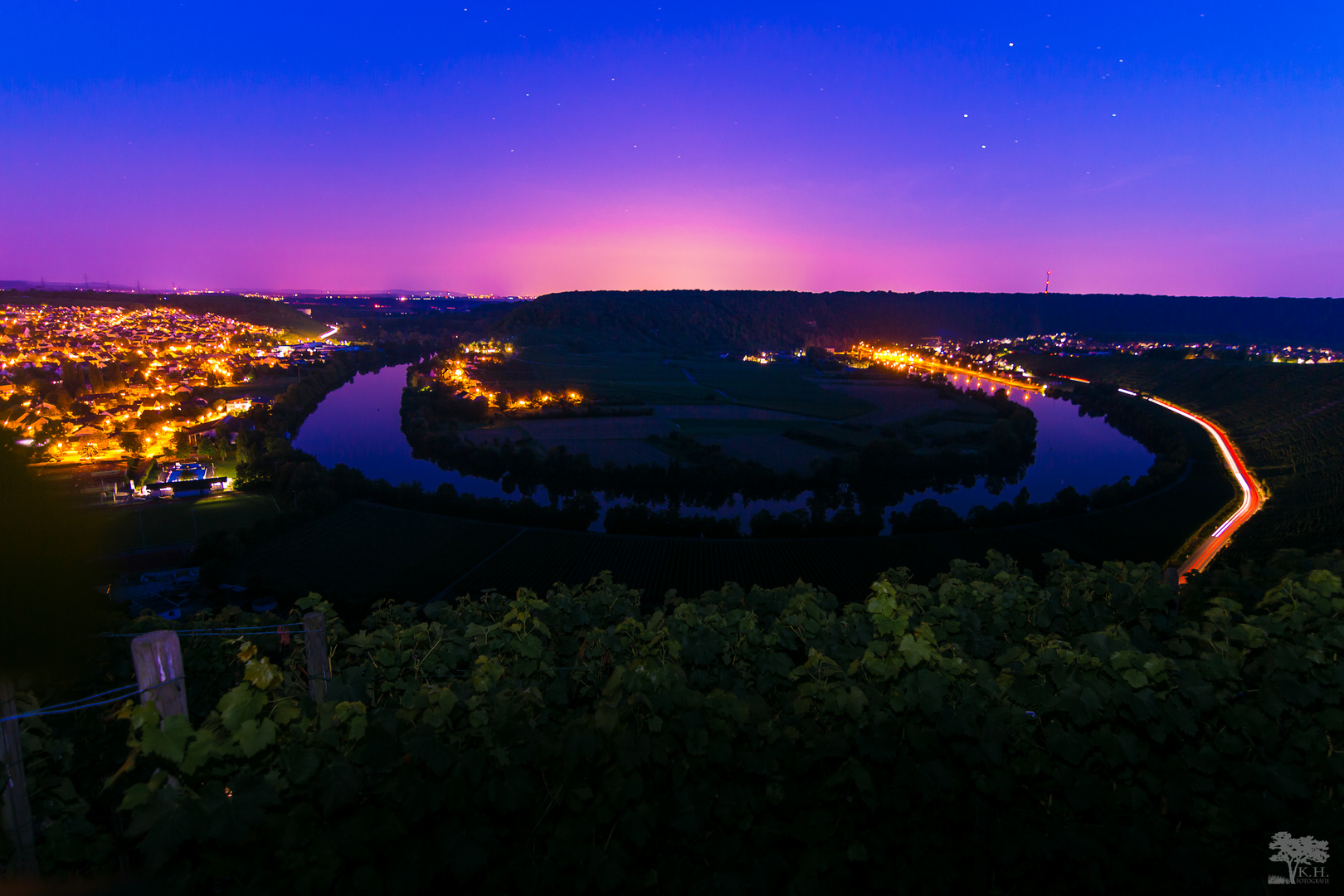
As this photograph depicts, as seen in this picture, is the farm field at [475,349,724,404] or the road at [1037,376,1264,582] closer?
the road at [1037,376,1264,582]

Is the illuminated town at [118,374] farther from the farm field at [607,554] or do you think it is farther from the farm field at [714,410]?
the farm field at [714,410]

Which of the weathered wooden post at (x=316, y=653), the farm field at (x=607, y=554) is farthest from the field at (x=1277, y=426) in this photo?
the weathered wooden post at (x=316, y=653)

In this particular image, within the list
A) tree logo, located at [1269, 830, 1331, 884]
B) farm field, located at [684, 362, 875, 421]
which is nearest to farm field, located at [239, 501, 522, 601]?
tree logo, located at [1269, 830, 1331, 884]

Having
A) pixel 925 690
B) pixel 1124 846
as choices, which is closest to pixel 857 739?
pixel 925 690

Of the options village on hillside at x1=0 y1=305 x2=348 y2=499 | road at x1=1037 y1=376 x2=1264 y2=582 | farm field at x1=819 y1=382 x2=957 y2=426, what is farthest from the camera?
farm field at x1=819 y1=382 x2=957 y2=426

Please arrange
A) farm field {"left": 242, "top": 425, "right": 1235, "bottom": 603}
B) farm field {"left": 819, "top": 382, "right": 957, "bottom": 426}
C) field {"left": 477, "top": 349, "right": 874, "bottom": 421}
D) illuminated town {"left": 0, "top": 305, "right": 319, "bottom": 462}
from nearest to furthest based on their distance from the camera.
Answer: farm field {"left": 242, "top": 425, "right": 1235, "bottom": 603} < illuminated town {"left": 0, "top": 305, "right": 319, "bottom": 462} < farm field {"left": 819, "top": 382, "right": 957, "bottom": 426} < field {"left": 477, "top": 349, "right": 874, "bottom": 421}

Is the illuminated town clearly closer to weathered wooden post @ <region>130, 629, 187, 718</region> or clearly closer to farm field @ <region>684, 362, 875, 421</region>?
weathered wooden post @ <region>130, 629, 187, 718</region>

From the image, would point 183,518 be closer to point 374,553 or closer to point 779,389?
point 374,553

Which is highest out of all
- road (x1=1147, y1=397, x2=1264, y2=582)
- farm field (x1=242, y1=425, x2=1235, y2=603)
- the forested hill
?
the forested hill
